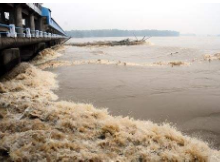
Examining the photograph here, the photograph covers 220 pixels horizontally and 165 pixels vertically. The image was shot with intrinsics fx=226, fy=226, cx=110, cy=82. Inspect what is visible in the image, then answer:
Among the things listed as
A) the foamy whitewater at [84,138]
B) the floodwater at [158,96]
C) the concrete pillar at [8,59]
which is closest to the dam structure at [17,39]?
the concrete pillar at [8,59]

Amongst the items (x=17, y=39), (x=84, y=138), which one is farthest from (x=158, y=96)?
(x=17, y=39)

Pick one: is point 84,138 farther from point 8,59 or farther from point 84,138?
point 8,59

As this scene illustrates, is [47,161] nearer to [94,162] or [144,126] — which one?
[94,162]

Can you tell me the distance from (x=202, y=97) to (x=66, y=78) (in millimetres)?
7598

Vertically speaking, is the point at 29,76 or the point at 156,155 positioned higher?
the point at 29,76

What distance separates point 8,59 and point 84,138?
8.97 metres

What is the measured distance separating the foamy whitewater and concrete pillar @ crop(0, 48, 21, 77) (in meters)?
4.73

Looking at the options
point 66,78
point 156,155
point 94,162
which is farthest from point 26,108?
point 66,78

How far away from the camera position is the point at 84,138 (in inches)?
232

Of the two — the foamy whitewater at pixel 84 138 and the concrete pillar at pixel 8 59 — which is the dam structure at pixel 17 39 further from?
the foamy whitewater at pixel 84 138

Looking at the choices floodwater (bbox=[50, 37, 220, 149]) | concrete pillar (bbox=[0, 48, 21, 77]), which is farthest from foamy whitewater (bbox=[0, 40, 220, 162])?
concrete pillar (bbox=[0, 48, 21, 77])

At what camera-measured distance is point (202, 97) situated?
9562 millimetres

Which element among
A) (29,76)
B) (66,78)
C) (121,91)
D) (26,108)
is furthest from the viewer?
(66,78)

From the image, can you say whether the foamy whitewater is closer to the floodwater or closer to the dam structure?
the floodwater
